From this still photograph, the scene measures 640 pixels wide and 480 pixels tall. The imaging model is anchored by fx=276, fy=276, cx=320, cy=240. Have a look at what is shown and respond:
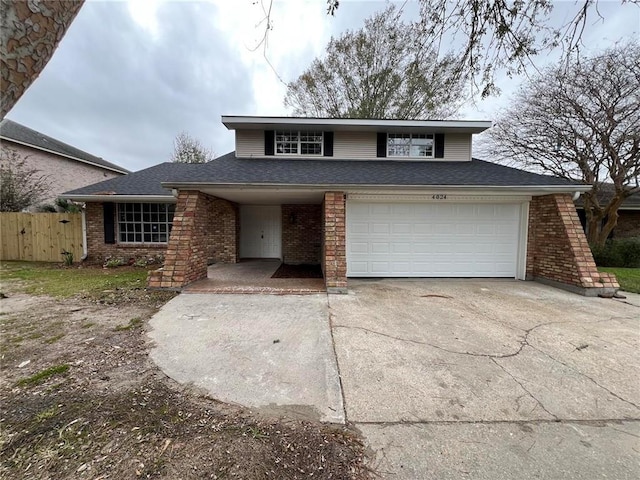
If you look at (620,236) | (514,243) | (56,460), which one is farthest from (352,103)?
(56,460)

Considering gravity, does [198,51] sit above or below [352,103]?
below

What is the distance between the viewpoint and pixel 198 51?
6723 mm

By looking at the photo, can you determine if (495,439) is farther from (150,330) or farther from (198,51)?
(198,51)

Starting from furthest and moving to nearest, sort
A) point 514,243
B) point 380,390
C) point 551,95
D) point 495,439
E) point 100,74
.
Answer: point 551,95
point 100,74
point 514,243
point 380,390
point 495,439

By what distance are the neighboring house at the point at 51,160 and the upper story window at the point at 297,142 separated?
1333cm

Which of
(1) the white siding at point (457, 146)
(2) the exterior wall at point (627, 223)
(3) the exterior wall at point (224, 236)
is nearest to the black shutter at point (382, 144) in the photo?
(1) the white siding at point (457, 146)

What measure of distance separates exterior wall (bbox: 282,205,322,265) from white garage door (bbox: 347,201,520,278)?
296 centimetres

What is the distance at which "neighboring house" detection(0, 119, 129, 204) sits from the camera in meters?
15.0

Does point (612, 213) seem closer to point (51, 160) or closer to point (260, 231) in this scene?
point (260, 231)

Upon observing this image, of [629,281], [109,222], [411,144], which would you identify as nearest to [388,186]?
[411,144]

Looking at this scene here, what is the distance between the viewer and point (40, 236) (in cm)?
1062

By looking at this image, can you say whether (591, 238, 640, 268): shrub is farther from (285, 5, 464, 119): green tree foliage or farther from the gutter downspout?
the gutter downspout

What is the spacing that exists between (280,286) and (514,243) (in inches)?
260

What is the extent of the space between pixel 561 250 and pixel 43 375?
9.76m
